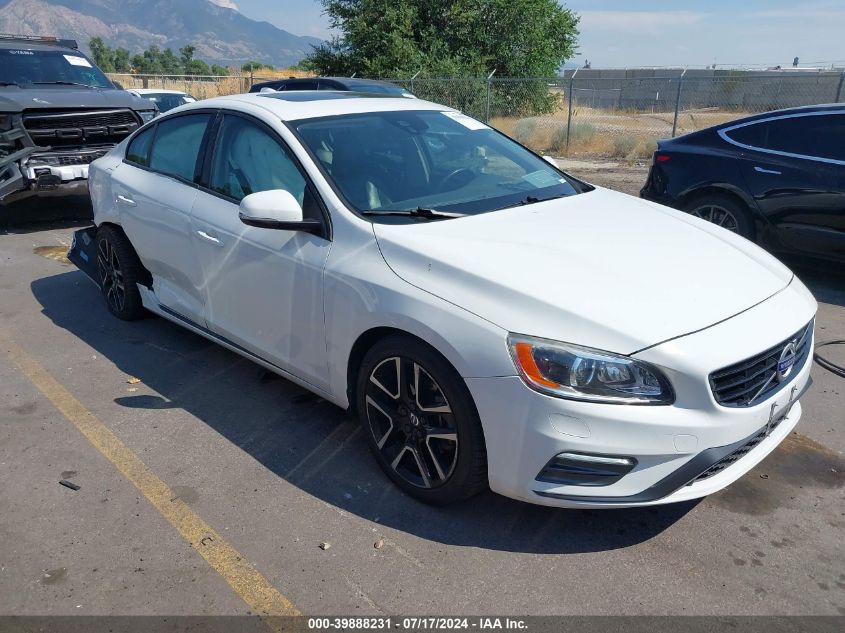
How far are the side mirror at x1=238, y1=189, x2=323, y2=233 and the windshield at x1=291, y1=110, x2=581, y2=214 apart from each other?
0.77 ft

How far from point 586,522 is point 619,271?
42.5 inches

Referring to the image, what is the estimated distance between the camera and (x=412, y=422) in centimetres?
316

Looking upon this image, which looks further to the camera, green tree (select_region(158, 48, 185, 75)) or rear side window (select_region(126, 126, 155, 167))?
green tree (select_region(158, 48, 185, 75))

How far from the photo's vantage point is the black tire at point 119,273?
5.19 m

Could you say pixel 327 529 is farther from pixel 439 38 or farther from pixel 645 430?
pixel 439 38

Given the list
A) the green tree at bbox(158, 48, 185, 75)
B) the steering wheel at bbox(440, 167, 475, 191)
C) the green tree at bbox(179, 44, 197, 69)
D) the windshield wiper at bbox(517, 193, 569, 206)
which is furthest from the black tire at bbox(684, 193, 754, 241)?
the green tree at bbox(179, 44, 197, 69)

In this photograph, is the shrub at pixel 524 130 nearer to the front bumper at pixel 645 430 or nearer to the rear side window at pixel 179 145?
the rear side window at pixel 179 145

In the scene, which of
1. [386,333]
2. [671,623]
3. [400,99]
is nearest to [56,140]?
[400,99]

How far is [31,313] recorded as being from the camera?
5898mm

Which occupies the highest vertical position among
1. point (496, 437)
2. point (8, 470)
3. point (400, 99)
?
point (400, 99)

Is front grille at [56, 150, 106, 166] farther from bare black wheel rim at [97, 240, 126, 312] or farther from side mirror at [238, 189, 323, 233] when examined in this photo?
side mirror at [238, 189, 323, 233]

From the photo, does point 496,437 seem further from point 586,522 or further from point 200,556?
point 200,556

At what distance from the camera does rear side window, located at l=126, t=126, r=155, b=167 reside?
5.05m

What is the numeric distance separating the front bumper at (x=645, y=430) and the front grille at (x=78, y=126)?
7743 millimetres
